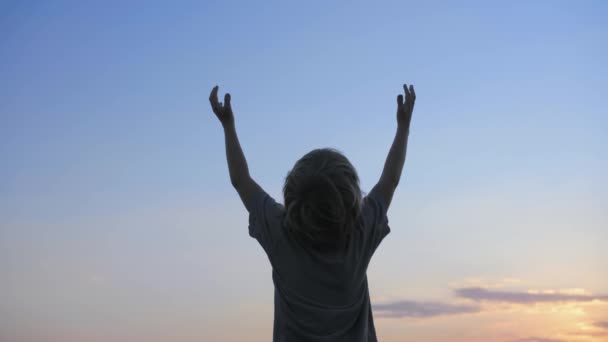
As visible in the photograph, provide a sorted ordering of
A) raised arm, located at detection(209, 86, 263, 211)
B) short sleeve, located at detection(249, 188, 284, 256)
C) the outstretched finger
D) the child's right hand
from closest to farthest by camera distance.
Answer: short sleeve, located at detection(249, 188, 284, 256)
raised arm, located at detection(209, 86, 263, 211)
the child's right hand
the outstretched finger

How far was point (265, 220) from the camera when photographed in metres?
3.71

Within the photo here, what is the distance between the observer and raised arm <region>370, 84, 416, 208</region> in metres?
3.98

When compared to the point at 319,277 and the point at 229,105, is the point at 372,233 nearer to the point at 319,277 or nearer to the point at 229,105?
the point at 319,277

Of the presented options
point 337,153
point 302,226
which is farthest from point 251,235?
point 337,153

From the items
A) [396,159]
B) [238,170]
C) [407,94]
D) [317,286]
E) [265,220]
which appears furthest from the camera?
[407,94]

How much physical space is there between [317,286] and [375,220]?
1.76 feet

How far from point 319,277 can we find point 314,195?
487 mm

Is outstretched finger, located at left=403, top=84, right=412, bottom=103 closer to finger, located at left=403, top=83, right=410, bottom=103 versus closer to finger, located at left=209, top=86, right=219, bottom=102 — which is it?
finger, located at left=403, top=83, right=410, bottom=103

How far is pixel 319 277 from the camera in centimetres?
354

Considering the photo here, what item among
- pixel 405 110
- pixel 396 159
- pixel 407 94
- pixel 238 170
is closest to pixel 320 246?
pixel 238 170

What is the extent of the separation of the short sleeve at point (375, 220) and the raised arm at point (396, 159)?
73 mm

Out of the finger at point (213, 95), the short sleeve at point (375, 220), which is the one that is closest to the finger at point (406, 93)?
the short sleeve at point (375, 220)

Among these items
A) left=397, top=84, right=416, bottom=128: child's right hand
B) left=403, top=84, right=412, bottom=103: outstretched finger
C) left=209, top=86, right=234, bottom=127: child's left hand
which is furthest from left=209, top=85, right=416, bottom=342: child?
left=403, top=84, right=412, bottom=103: outstretched finger

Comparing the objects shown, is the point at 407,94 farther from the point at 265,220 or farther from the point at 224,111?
the point at 265,220
